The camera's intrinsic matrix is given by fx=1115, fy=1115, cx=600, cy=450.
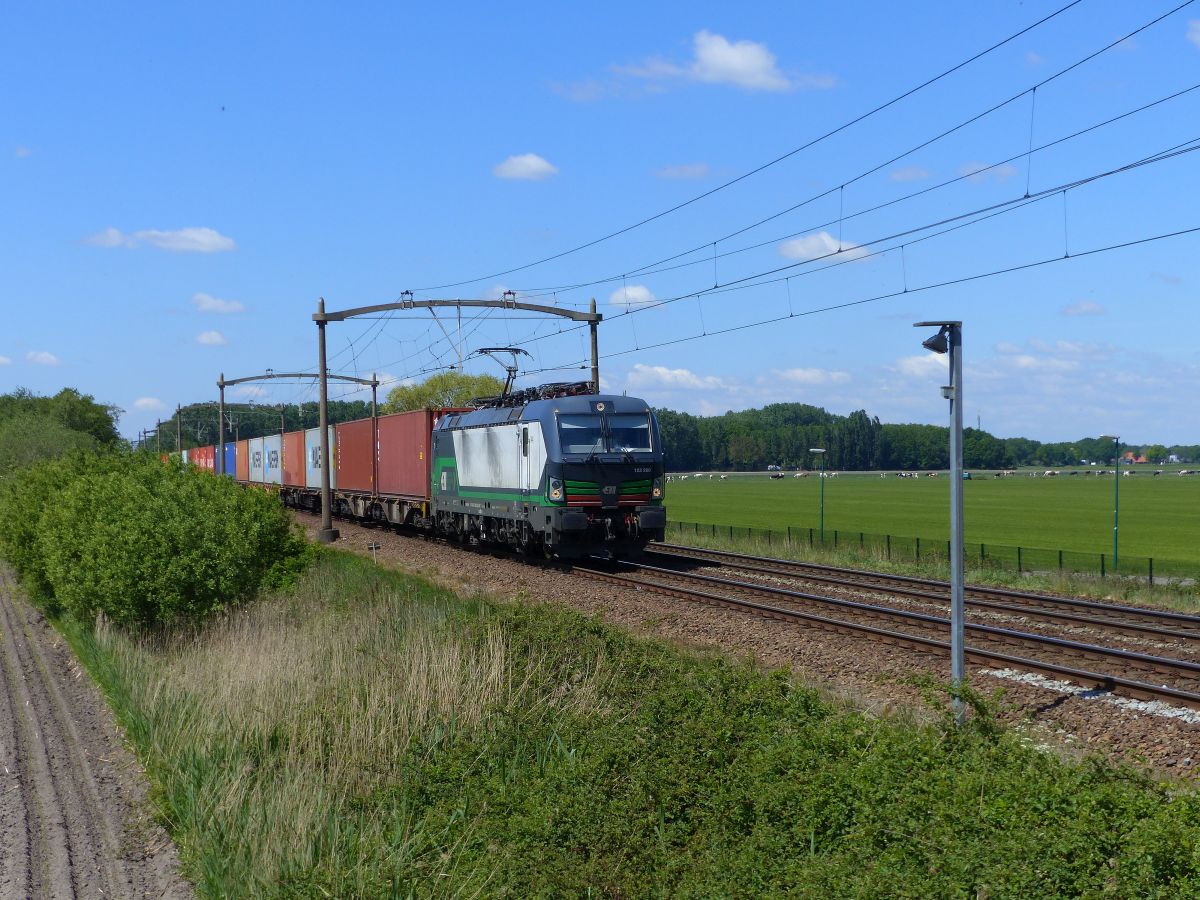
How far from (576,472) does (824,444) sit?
121 metres

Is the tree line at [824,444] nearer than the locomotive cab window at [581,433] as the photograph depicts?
No

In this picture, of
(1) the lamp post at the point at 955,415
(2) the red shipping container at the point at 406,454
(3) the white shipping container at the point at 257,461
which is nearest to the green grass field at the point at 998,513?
(3) the white shipping container at the point at 257,461

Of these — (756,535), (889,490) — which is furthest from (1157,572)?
(889,490)

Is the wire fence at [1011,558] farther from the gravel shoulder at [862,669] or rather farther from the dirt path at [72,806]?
the dirt path at [72,806]

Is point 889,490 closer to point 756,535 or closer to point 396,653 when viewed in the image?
point 756,535

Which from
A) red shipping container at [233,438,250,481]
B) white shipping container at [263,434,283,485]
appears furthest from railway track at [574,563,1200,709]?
red shipping container at [233,438,250,481]

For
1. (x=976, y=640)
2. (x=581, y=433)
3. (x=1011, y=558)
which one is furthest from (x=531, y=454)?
(x=1011, y=558)

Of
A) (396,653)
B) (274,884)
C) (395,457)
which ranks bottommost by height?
(274,884)

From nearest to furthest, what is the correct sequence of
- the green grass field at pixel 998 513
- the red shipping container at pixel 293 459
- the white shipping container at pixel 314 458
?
1. the white shipping container at pixel 314 458
2. the red shipping container at pixel 293 459
3. the green grass field at pixel 998 513

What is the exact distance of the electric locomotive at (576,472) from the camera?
75.2 feet

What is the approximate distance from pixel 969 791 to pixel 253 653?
32.6 feet

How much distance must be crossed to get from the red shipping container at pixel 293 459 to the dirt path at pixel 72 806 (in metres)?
29.6

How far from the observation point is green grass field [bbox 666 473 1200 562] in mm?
47156

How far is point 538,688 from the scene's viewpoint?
11.5 m
